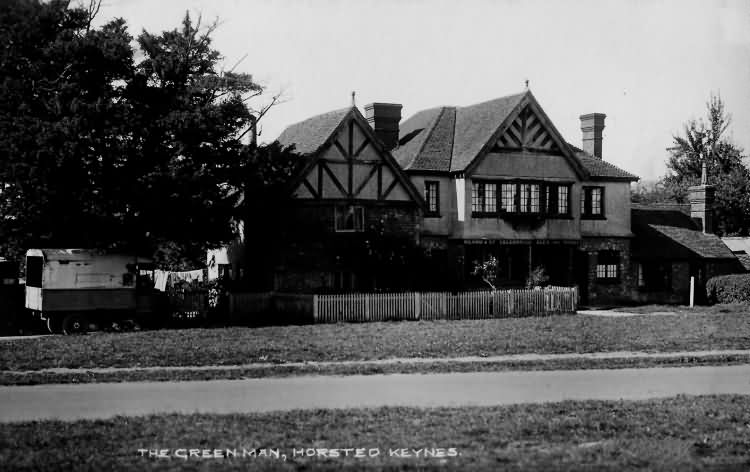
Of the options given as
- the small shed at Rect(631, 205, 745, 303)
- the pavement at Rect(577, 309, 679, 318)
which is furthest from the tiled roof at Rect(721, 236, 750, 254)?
the pavement at Rect(577, 309, 679, 318)

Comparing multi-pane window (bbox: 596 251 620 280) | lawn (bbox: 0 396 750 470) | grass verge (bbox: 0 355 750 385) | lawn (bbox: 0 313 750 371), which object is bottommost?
lawn (bbox: 0 396 750 470)

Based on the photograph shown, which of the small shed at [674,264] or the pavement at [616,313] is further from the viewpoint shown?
the small shed at [674,264]

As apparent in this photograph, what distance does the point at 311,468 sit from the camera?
10055 millimetres

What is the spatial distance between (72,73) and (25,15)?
2.23m

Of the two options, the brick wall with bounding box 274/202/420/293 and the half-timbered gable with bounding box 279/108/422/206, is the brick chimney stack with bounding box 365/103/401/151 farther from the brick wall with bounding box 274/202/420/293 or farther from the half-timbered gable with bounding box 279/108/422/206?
the brick wall with bounding box 274/202/420/293

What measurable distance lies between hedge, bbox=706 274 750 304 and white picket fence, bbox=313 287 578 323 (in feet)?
34.1

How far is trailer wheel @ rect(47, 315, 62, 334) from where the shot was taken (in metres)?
26.3

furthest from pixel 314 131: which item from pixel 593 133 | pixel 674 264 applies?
pixel 674 264

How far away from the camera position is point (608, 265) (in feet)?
140

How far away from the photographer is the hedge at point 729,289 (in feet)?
130

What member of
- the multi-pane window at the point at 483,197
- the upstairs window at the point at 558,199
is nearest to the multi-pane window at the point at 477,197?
the multi-pane window at the point at 483,197

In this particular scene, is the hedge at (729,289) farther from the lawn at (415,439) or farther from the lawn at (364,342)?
the lawn at (415,439)

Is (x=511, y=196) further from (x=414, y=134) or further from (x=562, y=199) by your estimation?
(x=414, y=134)

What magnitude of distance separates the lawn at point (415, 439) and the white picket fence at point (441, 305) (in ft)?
53.8
